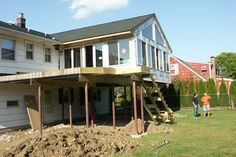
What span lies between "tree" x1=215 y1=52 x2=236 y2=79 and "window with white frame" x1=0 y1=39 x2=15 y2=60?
223 ft

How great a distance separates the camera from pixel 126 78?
640 inches

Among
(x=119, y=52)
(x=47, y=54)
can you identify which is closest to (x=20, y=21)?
(x=47, y=54)

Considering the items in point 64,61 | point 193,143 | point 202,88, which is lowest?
point 193,143

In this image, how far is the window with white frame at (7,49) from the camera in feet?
55.7

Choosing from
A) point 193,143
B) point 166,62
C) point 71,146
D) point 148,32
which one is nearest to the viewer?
point 71,146

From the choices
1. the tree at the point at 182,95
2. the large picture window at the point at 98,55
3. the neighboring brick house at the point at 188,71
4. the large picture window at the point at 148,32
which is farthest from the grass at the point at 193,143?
the neighboring brick house at the point at 188,71

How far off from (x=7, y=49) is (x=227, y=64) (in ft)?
241

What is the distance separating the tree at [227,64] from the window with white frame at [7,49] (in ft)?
223

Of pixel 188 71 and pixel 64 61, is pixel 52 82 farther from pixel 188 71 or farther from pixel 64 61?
pixel 188 71

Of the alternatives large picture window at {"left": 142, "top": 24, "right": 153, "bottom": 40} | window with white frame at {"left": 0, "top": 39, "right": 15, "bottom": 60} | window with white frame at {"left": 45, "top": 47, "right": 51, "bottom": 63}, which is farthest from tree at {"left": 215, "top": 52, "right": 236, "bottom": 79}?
window with white frame at {"left": 0, "top": 39, "right": 15, "bottom": 60}

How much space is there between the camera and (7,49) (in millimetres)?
17250

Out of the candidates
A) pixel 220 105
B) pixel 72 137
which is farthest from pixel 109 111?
pixel 72 137

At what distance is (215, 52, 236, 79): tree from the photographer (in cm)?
7815

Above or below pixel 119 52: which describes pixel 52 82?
below
